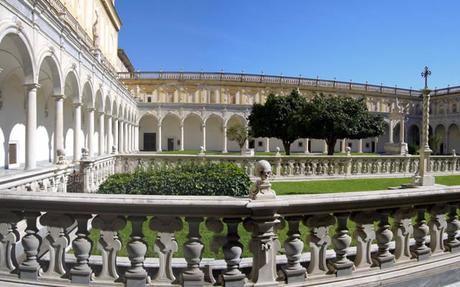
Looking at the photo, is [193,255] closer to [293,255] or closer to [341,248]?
[293,255]

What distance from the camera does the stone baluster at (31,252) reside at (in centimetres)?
260

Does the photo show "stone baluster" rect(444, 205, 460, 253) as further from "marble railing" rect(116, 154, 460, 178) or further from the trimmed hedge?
"marble railing" rect(116, 154, 460, 178)

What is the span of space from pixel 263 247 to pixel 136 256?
2.93ft

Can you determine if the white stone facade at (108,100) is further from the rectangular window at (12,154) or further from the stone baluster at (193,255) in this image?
the stone baluster at (193,255)

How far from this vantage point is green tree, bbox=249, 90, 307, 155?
2634 centimetres

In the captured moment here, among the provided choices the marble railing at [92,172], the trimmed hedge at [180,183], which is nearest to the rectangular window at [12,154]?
the marble railing at [92,172]

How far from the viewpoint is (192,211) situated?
2523 mm

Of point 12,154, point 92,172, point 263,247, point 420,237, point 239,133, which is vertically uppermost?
point 239,133

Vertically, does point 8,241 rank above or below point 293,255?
above

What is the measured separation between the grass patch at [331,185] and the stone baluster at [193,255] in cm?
1008

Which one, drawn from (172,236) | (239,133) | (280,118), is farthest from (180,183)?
(239,133)

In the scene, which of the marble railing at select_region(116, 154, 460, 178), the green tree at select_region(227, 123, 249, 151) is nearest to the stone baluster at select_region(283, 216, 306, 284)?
the marble railing at select_region(116, 154, 460, 178)

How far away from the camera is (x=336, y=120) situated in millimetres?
22406

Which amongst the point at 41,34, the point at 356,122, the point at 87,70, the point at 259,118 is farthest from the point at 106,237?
the point at 259,118
